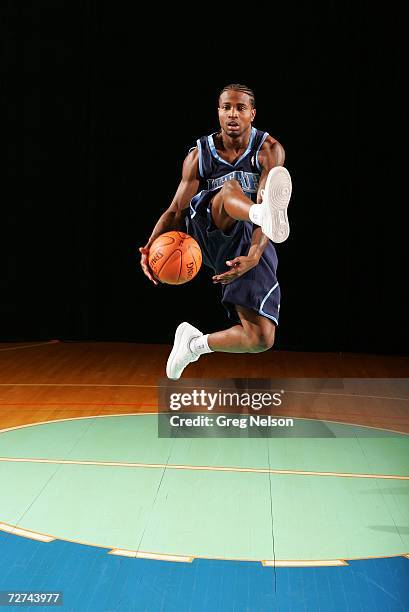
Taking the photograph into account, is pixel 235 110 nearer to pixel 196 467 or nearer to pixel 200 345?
pixel 200 345

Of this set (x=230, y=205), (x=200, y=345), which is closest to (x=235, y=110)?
(x=230, y=205)

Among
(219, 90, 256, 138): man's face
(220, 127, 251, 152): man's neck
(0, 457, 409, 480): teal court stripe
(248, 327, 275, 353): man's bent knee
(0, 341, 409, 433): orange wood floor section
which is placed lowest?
(0, 341, 409, 433): orange wood floor section

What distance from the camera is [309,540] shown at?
356cm

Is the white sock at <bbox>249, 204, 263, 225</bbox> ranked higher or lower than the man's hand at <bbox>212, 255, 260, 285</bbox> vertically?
higher

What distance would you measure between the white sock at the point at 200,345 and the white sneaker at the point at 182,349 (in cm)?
3

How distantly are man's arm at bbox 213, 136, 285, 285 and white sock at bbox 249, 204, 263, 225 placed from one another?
121 millimetres

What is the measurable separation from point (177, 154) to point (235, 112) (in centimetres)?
434

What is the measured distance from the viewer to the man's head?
451cm

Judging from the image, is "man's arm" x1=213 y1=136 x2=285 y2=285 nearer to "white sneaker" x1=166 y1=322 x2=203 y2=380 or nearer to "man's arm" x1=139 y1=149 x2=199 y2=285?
"man's arm" x1=139 y1=149 x2=199 y2=285

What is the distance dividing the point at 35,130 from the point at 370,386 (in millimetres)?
4409

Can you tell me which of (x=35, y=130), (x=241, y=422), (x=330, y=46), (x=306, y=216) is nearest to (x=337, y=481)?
(x=241, y=422)

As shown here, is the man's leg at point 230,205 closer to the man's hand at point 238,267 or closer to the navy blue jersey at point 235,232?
the navy blue jersey at point 235,232

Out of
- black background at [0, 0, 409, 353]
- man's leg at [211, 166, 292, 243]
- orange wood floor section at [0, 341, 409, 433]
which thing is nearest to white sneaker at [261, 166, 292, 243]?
man's leg at [211, 166, 292, 243]

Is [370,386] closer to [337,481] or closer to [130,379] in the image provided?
[130,379]
